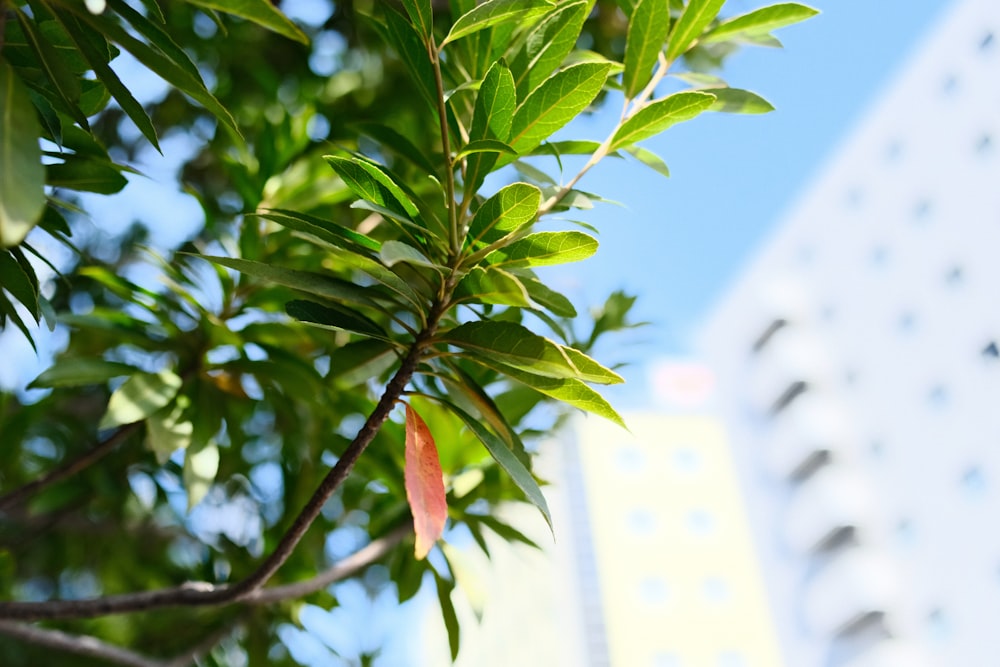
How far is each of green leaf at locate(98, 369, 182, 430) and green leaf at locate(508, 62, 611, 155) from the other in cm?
59

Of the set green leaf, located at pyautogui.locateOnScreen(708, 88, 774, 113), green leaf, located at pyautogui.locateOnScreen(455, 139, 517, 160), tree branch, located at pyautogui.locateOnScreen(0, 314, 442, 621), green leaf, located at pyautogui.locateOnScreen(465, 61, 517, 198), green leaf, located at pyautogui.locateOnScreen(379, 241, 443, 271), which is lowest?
tree branch, located at pyautogui.locateOnScreen(0, 314, 442, 621)

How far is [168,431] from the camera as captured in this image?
1.03m

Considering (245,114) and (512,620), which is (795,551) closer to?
(245,114)

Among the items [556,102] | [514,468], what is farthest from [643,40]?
[514,468]

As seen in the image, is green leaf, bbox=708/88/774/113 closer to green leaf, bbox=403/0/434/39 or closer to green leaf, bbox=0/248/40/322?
green leaf, bbox=403/0/434/39

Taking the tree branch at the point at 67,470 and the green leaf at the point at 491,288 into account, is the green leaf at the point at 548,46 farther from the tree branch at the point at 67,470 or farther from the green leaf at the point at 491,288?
the tree branch at the point at 67,470

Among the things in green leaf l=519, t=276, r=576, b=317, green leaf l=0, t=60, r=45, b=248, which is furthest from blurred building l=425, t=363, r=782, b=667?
green leaf l=0, t=60, r=45, b=248

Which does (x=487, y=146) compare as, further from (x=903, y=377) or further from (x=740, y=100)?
(x=903, y=377)

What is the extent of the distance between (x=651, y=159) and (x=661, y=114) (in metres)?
0.16

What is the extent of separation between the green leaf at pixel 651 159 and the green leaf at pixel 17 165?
21.5 inches

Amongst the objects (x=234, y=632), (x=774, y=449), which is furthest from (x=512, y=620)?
(x=234, y=632)

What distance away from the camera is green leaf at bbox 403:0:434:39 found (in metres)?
0.63

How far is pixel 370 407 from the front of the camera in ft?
3.58

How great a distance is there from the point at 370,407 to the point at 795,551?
2.15m
